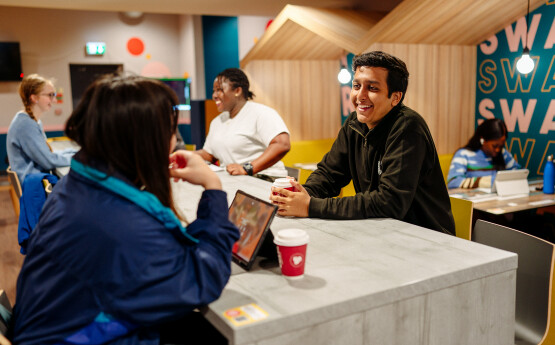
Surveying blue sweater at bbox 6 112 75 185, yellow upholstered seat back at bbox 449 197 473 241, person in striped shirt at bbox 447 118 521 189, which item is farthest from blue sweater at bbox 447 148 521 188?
blue sweater at bbox 6 112 75 185

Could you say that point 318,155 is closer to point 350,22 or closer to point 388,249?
point 350,22

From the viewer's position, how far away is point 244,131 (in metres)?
3.45

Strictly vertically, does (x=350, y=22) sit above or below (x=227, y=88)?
above

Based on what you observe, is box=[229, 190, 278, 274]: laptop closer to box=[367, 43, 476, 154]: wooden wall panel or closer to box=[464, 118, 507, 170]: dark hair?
box=[367, 43, 476, 154]: wooden wall panel

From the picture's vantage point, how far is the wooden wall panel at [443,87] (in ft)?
14.8

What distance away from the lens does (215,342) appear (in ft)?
4.56

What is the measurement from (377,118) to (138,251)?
4.29 ft

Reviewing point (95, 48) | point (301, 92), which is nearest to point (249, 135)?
point (301, 92)

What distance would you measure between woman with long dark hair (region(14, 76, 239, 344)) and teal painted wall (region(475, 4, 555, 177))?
14.1 feet

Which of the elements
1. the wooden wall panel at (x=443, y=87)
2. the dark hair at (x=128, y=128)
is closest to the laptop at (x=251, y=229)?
the dark hair at (x=128, y=128)

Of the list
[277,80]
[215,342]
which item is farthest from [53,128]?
[215,342]

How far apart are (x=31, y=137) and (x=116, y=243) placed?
2.96 metres

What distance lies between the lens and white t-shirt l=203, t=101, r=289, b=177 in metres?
3.40

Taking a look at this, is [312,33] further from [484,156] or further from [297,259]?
[297,259]
